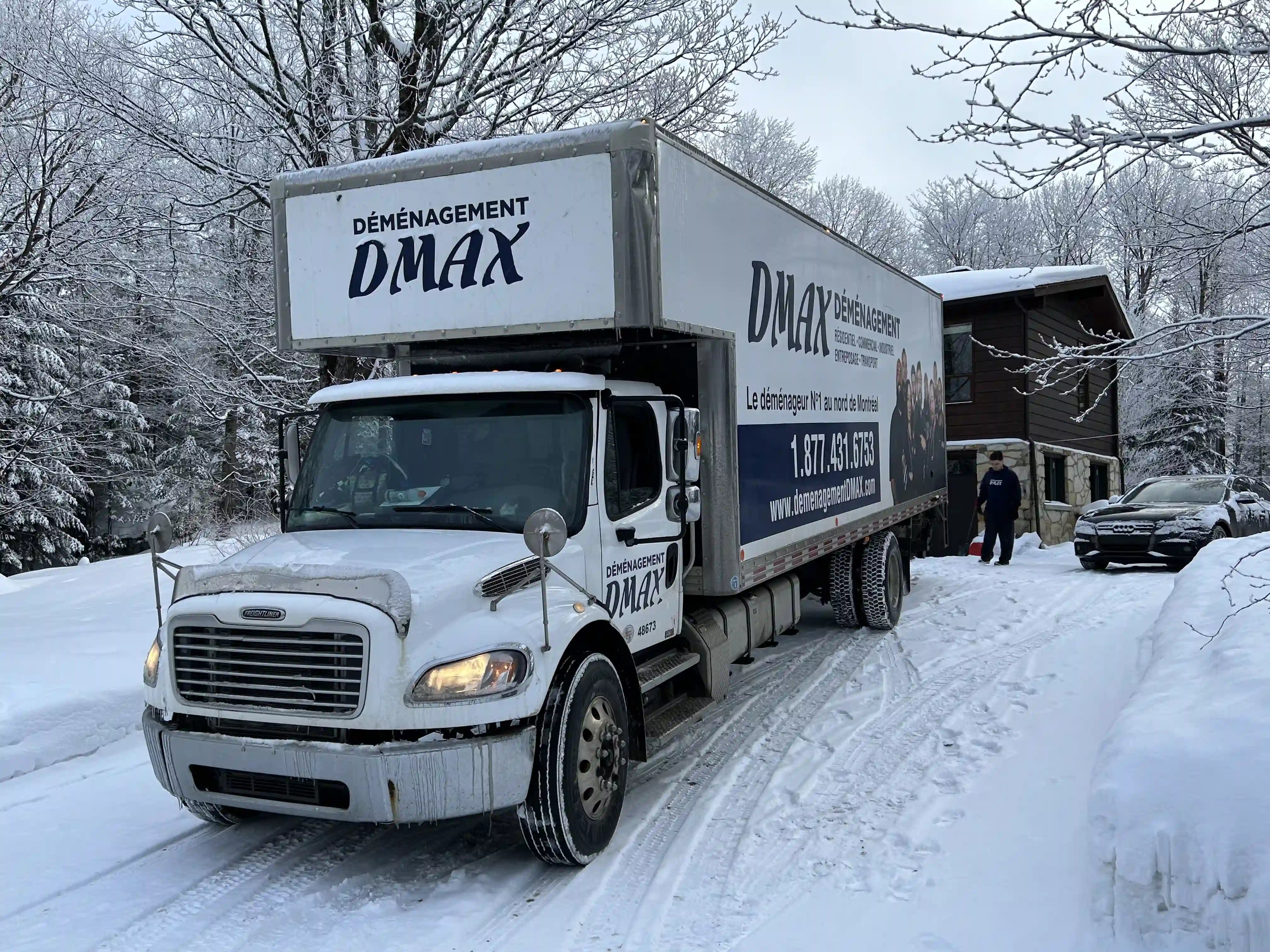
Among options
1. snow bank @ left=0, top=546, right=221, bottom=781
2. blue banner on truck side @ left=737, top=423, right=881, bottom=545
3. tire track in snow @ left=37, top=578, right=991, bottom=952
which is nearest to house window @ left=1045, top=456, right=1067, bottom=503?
blue banner on truck side @ left=737, top=423, right=881, bottom=545

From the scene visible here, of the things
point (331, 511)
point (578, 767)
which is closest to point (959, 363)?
point (331, 511)

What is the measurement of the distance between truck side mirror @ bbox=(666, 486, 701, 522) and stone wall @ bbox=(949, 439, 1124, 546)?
15.3m

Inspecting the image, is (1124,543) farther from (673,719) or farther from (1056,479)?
(673,719)

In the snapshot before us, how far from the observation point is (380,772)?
421 centimetres

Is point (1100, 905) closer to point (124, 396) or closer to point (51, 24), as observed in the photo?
point (51, 24)

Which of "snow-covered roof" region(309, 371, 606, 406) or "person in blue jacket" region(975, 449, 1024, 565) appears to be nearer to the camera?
"snow-covered roof" region(309, 371, 606, 406)

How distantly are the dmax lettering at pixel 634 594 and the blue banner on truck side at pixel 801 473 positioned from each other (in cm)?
95

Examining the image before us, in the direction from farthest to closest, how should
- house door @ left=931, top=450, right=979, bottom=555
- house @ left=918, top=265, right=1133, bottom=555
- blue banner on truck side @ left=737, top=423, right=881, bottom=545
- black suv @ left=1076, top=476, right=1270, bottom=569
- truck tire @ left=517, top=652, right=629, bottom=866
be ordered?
house door @ left=931, top=450, right=979, bottom=555
house @ left=918, top=265, right=1133, bottom=555
black suv @ left=1076, top=476, right=1270, bottom=569
blue banner on truck side @ left=737, top=423, right=881, bottom=545
truck tire @ left=517, top=652, right=629, bottom=866

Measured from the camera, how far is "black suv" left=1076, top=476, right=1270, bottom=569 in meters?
14.6

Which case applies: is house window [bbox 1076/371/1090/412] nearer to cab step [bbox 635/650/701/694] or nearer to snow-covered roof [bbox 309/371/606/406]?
cab step [bbox 635/650/701/694]

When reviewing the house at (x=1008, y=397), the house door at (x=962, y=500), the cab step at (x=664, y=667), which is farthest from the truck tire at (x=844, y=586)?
the house door at (x=962, y=500)

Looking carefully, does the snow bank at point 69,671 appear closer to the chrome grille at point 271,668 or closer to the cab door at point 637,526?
the chrome grille at point 271,668

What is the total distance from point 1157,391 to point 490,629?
3416 centimetres

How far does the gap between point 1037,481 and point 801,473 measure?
50.8ft
